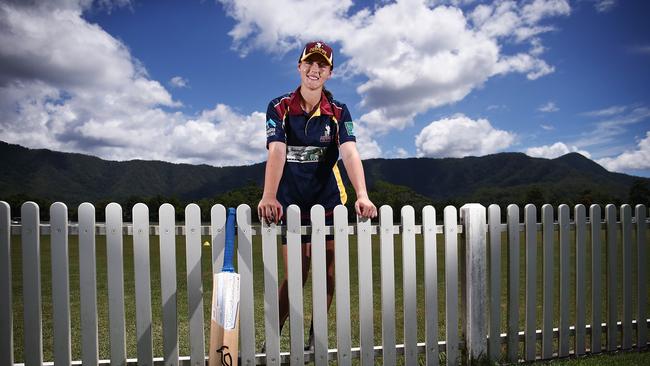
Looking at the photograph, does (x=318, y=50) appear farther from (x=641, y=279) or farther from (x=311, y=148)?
(x=641, y=279)

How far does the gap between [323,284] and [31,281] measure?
2.25m

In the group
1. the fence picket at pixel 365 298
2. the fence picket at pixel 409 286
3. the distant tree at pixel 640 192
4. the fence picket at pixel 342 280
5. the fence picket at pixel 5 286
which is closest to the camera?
the fence picket at pixel 5 286

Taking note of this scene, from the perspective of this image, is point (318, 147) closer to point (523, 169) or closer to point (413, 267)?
point (413, 267)

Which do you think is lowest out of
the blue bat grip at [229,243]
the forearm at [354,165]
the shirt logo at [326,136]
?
the blue bat grip at [229,243]

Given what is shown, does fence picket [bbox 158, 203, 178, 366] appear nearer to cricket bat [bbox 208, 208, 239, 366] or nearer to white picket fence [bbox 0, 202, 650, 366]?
white picket fence [bbox 0, 202, 650, 366]

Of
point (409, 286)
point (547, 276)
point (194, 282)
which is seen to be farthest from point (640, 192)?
point (194, 282)

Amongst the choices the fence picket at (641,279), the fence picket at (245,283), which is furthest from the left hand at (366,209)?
the fence picket at (641,279)

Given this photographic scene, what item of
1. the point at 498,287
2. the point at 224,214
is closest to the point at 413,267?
the point at 498,287

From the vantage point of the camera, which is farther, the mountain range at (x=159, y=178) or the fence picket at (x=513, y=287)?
the mountain range at (x=159, y=178)

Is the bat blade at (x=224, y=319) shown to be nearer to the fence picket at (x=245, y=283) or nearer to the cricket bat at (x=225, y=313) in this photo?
the cricket bat at (x=225, y=313)

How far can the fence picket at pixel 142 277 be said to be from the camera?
3375mm

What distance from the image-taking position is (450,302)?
3.99 m

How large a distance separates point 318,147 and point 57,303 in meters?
2.35

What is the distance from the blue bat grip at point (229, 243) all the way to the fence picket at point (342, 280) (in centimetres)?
84
